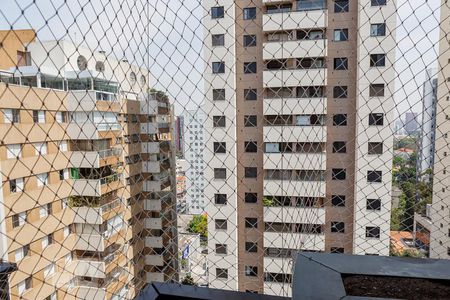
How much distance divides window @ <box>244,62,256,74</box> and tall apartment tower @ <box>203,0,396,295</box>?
0.02m

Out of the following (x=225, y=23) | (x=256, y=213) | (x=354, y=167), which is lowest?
(x=256, y=213)

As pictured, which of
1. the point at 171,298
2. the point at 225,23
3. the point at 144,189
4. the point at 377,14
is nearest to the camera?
→ the point at 171,298

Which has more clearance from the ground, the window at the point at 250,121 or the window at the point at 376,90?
the window at the point at 376,90

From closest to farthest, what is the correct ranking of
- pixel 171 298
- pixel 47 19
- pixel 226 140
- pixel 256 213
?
1. pixel 171 298
2. pixel 47 19
3. pixel 226 140
4. pixel 256 213

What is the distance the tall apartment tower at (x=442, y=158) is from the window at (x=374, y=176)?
1080 millimetres

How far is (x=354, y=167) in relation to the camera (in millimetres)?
4727

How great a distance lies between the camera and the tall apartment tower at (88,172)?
133 cm

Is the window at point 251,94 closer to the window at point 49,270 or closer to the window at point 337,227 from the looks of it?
the window at point 337,227

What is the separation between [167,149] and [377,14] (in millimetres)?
3043

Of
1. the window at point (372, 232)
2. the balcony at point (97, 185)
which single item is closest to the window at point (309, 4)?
the window at point (372, 232)

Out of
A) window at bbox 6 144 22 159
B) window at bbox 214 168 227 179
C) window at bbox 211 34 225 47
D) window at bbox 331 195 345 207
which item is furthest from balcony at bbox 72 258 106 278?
window at bbox 331 195 345 207

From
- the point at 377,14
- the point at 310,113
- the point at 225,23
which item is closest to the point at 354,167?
the point at 310,113

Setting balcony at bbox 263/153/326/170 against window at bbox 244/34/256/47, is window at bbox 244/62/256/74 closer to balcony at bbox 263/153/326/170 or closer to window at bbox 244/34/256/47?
window at bbox 244/34/256/47

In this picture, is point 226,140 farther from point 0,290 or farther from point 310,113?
point 0,290
